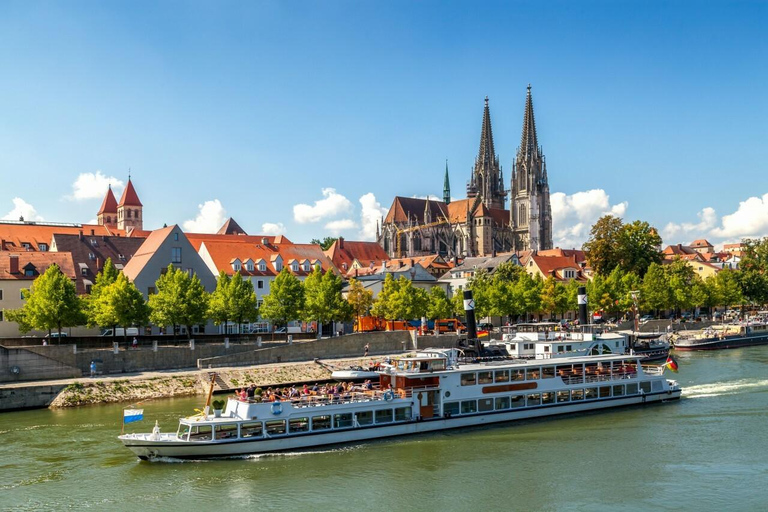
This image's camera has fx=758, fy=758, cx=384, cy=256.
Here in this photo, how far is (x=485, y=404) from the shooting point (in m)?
41.7

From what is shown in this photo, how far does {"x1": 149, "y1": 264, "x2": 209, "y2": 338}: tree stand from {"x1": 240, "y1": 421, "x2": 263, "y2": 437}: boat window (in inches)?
978

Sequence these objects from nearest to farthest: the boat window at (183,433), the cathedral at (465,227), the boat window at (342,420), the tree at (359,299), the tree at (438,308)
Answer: the boat window at (183,433) → the boat window at (342,420) → the tree at (359,299) → the tree at (438,308) → the cathedral at (465,227)

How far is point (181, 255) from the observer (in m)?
71.6

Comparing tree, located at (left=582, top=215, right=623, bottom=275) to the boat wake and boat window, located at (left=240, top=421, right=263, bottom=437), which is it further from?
boat window, located at (left=240, top=421, right=263, bottom=437)

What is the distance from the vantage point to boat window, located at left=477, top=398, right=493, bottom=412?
136 ft

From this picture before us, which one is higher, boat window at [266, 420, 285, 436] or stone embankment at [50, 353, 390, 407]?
stone embankment at [50, 353, 390, 407]

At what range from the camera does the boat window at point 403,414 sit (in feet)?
128

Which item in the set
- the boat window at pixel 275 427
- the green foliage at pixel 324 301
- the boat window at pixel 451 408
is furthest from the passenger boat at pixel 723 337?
the boat window at pixel 275 427

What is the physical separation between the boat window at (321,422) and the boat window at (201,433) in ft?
16.5

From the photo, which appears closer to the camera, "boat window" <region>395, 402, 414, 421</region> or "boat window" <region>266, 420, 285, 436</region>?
"boat window" <region>266, 420, 285, 436</region>

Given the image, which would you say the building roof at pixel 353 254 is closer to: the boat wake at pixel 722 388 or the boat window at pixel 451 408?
the boat wake at pixel 722 388

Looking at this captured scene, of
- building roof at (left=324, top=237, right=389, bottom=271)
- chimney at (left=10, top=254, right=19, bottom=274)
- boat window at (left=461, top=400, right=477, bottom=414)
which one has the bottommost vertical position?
boat window at (left=461, top=400, right=477, bottom=414)

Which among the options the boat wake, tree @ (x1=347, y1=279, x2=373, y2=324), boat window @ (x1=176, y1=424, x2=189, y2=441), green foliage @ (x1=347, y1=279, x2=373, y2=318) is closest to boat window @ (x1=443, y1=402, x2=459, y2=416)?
boat window @ (x1=176, y1=424, x2=189, y2=441)

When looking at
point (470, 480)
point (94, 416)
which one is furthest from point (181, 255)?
point (470, 480)
